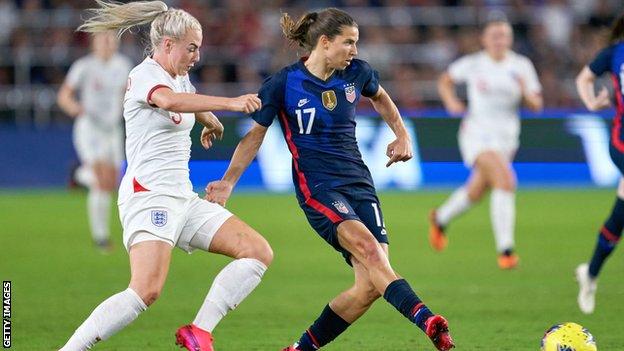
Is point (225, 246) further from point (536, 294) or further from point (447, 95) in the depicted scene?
point (447, 95)

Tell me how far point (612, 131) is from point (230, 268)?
13.1 feet

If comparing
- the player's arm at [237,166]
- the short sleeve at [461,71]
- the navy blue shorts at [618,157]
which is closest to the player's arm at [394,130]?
the player's arm at [237,166]

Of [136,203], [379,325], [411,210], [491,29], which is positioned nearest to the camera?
[136,203]

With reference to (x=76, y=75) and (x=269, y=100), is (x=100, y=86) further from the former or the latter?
(x=269, y=100)

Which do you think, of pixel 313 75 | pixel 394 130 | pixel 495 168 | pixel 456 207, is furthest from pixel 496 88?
pixel 313 75

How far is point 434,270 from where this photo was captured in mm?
12938

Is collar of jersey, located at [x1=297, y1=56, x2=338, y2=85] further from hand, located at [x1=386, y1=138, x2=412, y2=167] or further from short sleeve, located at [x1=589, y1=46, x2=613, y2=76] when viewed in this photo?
short sleeve, located at [x1=589, y1=46, x2=613, y2=76]

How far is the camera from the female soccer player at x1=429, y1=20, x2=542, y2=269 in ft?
45.9

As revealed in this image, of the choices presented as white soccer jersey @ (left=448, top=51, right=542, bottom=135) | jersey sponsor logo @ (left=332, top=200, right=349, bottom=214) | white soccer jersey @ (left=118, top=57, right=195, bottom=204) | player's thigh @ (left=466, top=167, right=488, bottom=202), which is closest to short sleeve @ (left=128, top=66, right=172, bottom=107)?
white soccer jersey @ (left=118, top=57, right=195, bottom=204)

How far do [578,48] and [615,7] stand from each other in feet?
4.77

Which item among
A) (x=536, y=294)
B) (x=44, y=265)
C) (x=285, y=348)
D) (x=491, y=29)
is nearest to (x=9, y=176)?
(x=44, y=265)

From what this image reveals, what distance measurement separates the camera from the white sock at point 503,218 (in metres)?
13.2

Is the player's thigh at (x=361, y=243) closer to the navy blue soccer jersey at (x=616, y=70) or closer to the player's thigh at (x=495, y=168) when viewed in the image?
the navy blue soccer jersey at (x=616, y=70)

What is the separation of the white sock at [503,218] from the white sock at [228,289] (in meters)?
6.33
